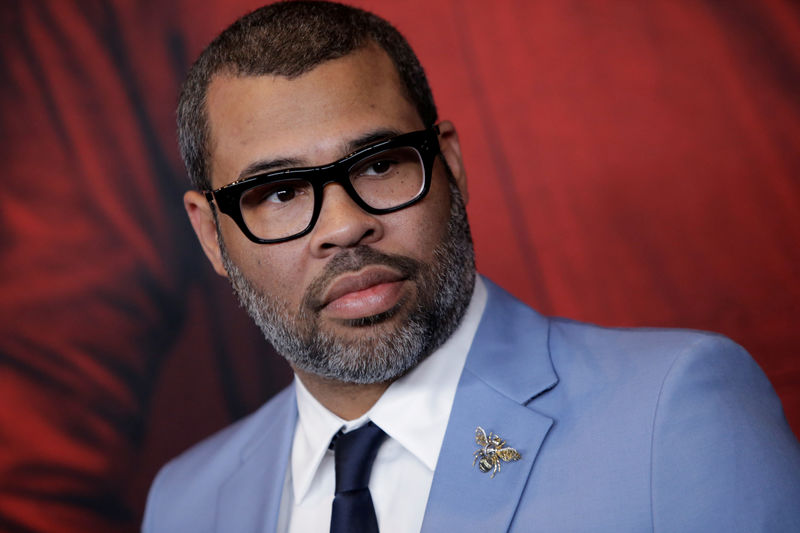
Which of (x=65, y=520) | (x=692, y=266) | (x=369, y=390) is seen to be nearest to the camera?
(x=369, y=390)

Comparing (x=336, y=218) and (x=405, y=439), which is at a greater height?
(x=336, y=218)

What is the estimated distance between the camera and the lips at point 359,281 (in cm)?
207

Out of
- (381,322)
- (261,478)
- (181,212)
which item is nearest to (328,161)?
(381,322)

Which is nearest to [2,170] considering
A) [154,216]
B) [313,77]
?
[154,216]

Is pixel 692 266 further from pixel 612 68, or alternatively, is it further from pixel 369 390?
pixel 369 390

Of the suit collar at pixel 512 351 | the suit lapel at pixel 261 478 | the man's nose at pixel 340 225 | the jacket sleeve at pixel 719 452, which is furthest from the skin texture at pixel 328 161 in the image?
the jacket sleeve at pixel 719 452

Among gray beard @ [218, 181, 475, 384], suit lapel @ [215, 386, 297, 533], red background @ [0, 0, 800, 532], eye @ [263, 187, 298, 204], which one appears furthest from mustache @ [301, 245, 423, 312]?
red background @ [0, 0, 800, 532]

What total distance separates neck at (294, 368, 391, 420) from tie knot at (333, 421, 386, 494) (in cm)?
8

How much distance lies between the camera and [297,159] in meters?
2.12

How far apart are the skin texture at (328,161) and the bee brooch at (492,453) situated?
346 millimetres

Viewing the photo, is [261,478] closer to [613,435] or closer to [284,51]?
[613,435]

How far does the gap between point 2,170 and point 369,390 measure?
6.40 ft

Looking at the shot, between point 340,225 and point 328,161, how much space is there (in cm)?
17

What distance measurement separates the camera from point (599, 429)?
1973mm
